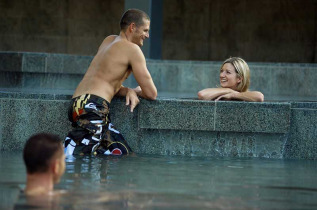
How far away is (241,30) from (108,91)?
16.1 metres

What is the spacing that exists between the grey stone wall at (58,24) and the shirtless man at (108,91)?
16.0 m

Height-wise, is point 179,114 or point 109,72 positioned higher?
point 109,72

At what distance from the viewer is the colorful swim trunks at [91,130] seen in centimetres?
729

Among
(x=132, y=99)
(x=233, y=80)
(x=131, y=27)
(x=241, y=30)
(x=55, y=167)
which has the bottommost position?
(x=55, y=167)

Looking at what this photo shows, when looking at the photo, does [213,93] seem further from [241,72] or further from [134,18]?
[134,18]

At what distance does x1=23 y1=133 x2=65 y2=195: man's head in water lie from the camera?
13.7 ft

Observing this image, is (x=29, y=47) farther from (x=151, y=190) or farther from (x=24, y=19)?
(x=151, y=190)

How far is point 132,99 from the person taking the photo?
7508 millimetres

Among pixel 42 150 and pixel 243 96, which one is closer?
pixel 42 150

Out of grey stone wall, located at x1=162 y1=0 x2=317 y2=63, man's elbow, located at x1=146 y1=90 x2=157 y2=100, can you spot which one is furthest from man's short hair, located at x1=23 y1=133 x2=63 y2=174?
grey stone wall, located at x1=162 y1=0 x2=317 y2=63

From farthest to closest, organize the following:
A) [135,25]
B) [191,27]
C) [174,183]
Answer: [191,27], [135,25], [174,183]

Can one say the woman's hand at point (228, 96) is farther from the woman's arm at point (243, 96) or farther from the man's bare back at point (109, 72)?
the man's bare back at point (109, 72)

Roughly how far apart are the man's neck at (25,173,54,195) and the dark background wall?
19118 mm

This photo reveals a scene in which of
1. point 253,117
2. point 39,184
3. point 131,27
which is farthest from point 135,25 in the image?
point 39,184
